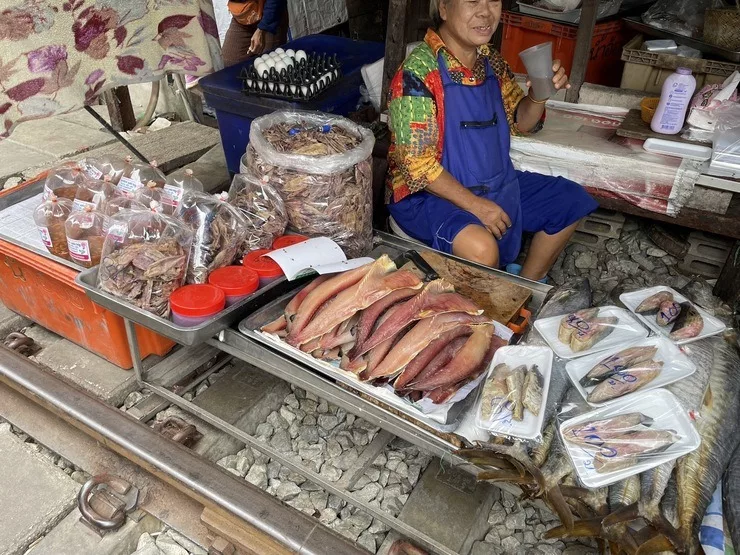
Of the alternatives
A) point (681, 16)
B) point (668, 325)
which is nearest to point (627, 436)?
point (668, 325)

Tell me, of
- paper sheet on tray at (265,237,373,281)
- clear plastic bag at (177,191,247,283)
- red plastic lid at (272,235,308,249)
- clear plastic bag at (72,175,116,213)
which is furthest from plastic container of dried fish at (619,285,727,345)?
clear plastic bag at (72,175,116,213)

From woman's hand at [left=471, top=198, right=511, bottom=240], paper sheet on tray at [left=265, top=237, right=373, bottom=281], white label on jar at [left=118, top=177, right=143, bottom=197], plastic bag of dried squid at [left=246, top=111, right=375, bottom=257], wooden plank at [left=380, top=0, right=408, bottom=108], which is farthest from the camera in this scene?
wooden plank at [left=380, top=0, right=408, bottom=108]

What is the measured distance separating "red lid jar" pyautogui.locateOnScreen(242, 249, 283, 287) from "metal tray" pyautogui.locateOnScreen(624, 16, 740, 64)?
3.36 metres

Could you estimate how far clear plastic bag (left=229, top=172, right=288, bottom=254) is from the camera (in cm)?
271

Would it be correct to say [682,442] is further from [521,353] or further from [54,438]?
[54,438]

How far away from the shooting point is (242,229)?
2629mm

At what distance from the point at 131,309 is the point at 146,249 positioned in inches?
10.0

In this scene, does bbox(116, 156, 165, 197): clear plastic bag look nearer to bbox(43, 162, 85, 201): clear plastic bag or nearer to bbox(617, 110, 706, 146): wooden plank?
bbox(43, 162, 85, 201): clear plastic bag

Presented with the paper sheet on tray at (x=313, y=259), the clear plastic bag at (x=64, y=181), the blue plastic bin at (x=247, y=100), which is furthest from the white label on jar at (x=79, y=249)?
the blue plastic bin at (x=247, y=100)

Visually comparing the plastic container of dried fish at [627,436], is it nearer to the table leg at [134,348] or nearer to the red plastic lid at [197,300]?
the red plastic lid at [197,300]

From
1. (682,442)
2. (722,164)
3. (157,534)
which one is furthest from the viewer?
(722,164)

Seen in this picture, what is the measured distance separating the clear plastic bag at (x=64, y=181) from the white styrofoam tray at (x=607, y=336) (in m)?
2.24

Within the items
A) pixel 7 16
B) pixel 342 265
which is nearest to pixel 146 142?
pixel 7 16

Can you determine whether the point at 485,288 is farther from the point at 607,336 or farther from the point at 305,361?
the point at 305,361
